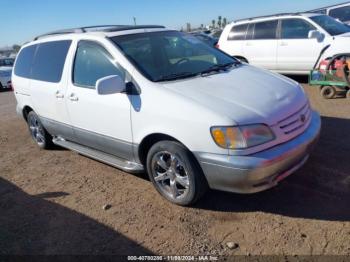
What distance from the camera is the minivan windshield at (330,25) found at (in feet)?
26.9

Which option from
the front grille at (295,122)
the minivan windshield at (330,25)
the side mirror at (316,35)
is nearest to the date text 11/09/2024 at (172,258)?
the front grille at (295,122)

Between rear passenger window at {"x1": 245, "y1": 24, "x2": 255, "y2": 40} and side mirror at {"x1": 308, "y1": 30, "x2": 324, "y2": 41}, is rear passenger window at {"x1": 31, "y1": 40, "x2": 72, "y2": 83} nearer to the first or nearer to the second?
side mirror at {"x1": 308, "y1": 30, "x2": 324, "y2": 41}

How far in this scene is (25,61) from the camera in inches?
227

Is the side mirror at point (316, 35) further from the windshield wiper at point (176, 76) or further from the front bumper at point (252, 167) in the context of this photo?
the front bumper at point (252, 167)

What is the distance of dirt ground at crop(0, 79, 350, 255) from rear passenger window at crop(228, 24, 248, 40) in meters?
5.57

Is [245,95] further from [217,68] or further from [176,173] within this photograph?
[176,173]

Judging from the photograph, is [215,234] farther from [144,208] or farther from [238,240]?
[144,208]

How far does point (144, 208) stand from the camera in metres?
3.73

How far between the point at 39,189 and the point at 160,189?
175 centimetres

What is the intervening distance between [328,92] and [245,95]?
4.68 metres

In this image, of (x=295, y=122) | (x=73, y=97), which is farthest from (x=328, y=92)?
(x=73, y=97)

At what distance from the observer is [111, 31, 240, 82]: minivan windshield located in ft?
12.6

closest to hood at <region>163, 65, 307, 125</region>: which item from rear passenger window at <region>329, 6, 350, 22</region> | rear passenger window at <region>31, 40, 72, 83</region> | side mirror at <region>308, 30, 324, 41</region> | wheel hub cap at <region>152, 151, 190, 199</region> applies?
wheel hub cap at <region>152, 151, 190, 199</region>

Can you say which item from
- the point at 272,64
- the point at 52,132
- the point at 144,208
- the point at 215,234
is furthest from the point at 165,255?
the point at 272,64
